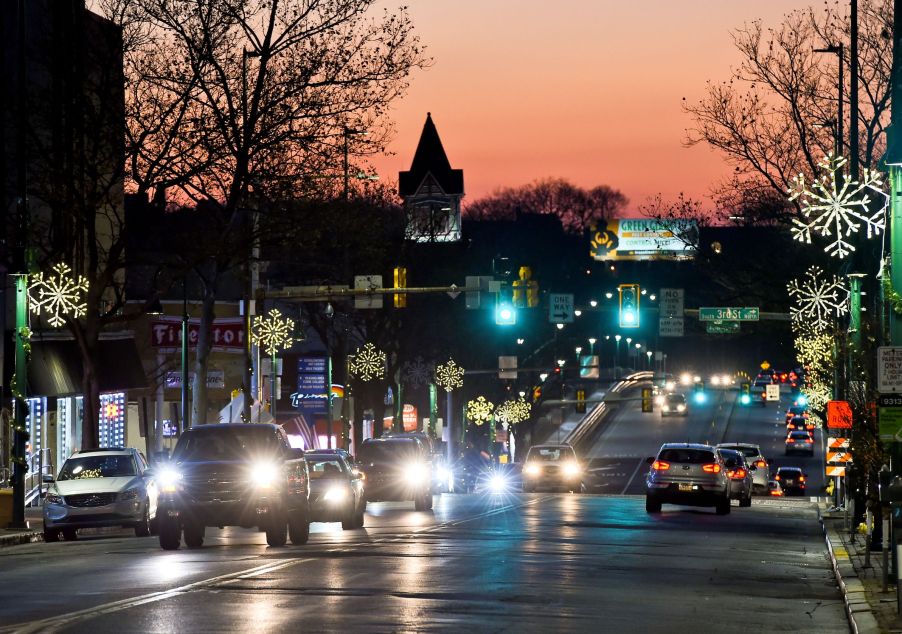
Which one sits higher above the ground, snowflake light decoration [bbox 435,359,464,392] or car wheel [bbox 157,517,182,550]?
snowflake light decoration [bbox 435,359,464,392]

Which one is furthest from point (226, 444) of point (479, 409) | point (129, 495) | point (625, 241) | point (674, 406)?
point (625, 241)

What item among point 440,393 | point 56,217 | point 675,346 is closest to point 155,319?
point 56,217

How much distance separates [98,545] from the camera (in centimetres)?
2786

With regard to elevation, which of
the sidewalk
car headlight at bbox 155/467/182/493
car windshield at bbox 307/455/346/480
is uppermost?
car headlight at bbox 155/467/182/493

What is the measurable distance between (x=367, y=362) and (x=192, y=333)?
33.1 feet

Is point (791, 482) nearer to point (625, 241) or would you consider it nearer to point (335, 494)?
point (335, 494)

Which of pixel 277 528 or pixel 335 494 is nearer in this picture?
pixel 277 528

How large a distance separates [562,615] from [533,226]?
142 meters

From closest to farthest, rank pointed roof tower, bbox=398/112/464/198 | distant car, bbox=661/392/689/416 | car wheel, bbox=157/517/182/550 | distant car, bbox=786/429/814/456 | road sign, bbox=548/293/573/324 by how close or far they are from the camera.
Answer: car wheel, bbox=157/517/182/550 < road sign, bbox=548/293/573/324 < distant car, bbox=786/429/814/456 < distant car, bbox=661/392/689/416 < pointed roof tower, bbox=398/112/464/198

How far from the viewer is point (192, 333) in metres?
59.8

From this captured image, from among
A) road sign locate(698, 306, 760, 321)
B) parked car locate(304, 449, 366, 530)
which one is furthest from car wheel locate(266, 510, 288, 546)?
road sign locate(698, 306, 760, 321)

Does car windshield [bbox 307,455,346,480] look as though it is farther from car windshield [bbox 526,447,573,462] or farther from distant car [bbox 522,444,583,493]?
car windshield [bbox 526,447,573,462]

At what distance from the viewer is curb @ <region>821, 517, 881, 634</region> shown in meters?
15.3

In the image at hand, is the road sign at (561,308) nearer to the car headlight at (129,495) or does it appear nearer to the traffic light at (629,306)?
the traffic light at (629,306)
